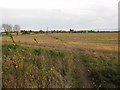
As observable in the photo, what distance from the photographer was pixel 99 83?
13.4 ft

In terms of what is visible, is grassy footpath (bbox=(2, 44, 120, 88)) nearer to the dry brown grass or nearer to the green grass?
the green grass

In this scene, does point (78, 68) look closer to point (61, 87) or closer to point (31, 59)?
point (61, 87)

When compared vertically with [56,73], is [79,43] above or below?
above

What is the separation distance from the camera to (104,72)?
4496mm

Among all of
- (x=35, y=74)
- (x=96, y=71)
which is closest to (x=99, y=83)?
(x=96, y=71)

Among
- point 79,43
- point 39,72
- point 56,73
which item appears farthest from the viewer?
point 79,43

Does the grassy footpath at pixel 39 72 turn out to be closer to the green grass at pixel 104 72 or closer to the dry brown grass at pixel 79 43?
the green grass at pixel 104 72

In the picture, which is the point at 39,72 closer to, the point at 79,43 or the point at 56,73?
the point at 56,73

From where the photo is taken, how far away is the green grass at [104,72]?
3991mm

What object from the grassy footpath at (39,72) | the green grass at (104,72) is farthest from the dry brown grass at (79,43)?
the grassy footpath at (39,72)

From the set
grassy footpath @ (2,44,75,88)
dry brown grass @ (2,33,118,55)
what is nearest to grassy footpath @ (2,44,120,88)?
grassy footpath @ (2,44,75,88)

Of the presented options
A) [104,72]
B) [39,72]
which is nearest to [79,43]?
[104,72]

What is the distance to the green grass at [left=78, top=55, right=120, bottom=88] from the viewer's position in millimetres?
3991

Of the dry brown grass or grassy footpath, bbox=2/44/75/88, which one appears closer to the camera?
grassy footpath, bbox=2/44/75/88
